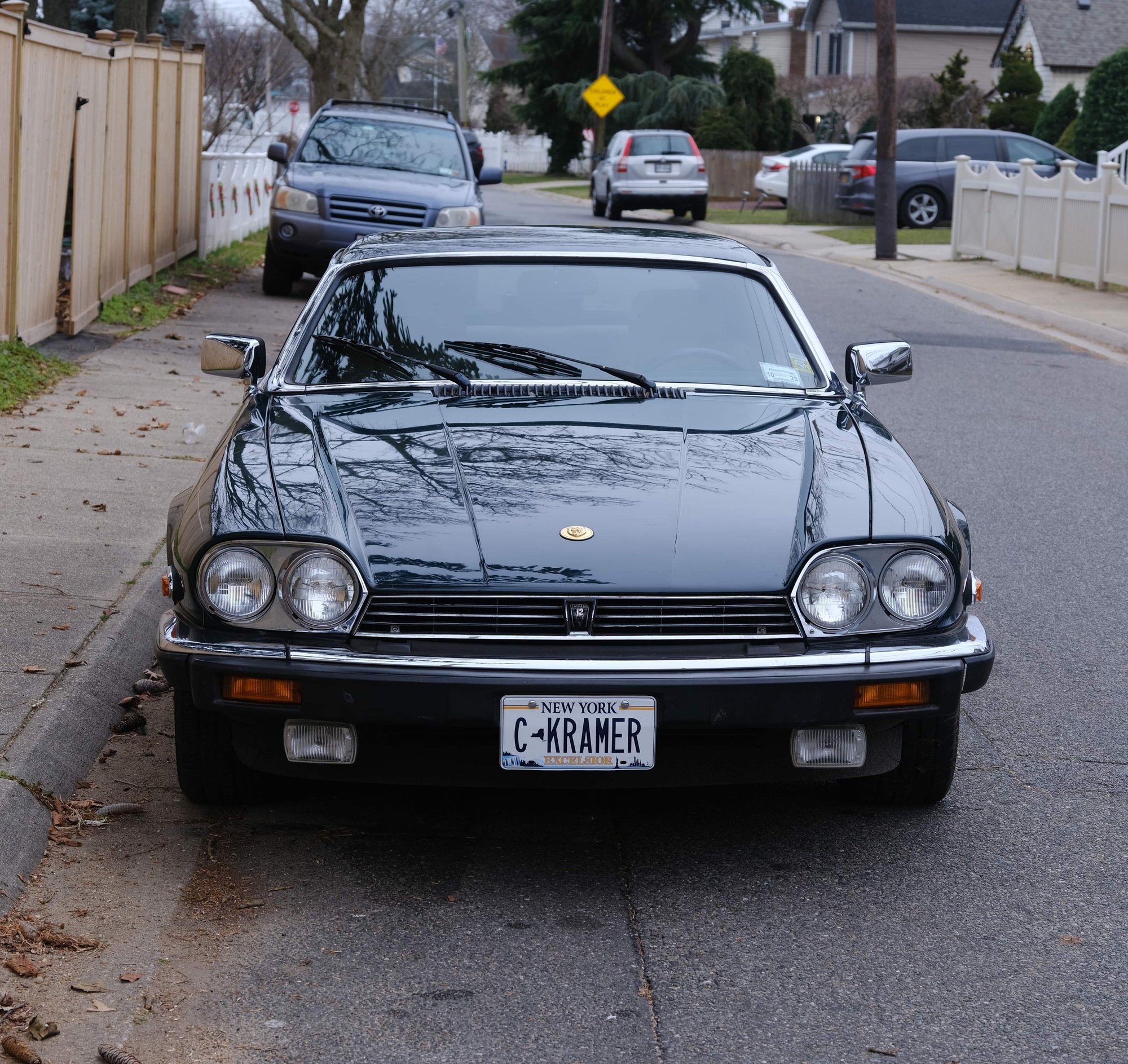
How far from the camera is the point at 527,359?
4.91 m

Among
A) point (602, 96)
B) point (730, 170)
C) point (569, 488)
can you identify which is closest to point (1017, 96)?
point (730, 170)

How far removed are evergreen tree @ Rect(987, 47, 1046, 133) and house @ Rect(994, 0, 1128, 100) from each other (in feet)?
5.80

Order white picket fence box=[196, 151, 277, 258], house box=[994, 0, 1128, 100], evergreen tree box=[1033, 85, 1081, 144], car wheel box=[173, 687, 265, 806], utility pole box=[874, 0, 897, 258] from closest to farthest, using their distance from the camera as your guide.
Result: car wheel box=[173, 687, 265, 806]
white picket fence box=[196, 151, 277, 258]
utility pole box=[874, 0, 897, 258]
evergreen tree box=[1033, 85, 1081, 144]
house box=[994, 0, 1128, 100]

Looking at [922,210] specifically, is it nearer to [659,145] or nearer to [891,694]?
[659,145]

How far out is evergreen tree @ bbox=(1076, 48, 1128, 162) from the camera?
32750 millimetres

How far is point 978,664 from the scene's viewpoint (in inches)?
150

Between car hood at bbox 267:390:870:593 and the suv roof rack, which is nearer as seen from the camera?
car hood at bbox 267:390:870:593

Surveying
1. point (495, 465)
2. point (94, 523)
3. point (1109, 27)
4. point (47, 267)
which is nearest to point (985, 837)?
point (495, 465)

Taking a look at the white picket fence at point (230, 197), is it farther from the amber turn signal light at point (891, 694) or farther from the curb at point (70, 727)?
the amber turn signal light at point (891, 694)

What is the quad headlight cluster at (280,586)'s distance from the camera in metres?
3.64

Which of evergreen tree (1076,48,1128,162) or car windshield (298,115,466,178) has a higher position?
evergreen tree (1076,48,1128,162)

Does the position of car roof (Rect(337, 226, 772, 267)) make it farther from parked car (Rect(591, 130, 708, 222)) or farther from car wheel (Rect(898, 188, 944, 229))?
parked car (Rect(591, 130, 708, 222))

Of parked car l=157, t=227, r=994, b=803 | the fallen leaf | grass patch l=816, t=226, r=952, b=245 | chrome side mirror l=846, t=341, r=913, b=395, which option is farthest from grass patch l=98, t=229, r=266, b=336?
grass patch l=816, t=226, r=952, b=245

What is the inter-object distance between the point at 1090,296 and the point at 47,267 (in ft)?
38.6
